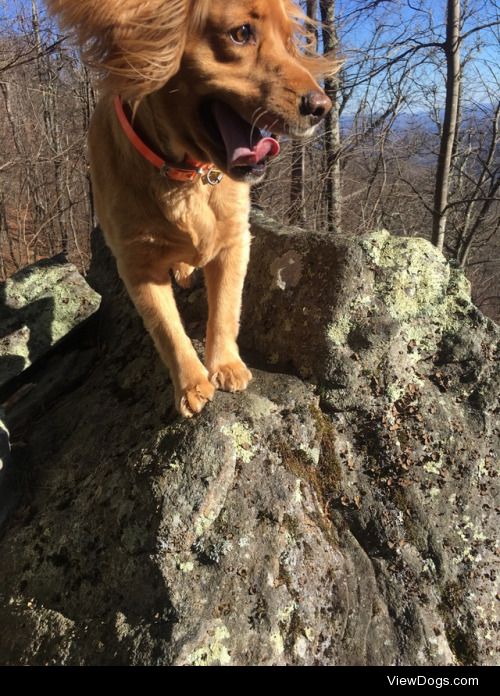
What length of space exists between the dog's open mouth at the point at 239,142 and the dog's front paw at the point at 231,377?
870mm

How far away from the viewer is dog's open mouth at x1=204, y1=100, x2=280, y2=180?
2154 millimetres

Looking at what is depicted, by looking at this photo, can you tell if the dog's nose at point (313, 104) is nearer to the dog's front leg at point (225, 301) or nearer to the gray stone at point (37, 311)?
the dog's front leg at point (225, 301)

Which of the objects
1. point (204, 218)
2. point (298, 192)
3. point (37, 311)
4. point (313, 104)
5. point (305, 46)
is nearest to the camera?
point (313, 104)

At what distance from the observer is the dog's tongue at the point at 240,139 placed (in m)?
2.15

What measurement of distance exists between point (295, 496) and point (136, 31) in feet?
6.46

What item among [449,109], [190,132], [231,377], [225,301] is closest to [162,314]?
[225,301]

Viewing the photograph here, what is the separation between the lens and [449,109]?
752cm

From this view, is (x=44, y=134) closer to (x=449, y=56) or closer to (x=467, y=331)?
(x=449, y=56)

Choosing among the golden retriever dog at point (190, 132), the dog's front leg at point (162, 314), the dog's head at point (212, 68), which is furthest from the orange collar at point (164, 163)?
the dog's front leg at point (162, 314)

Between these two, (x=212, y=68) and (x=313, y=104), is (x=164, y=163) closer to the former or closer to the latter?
(x=212, y=68)

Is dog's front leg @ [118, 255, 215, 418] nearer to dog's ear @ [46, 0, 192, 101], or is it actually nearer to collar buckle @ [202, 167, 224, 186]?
collar buckle @ [202, 167, 224, 186]

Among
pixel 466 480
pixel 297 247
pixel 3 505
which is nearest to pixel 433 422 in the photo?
pixel 466 480

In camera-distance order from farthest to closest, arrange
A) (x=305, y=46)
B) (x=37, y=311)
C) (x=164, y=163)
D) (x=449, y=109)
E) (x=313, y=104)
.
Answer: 1. (x=449, y=109)
2. (x=37, y=311)
3. (x=305, y=46)
4. (x=164, y=163)
5. (x=313, y=104)

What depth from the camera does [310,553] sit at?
196cm
